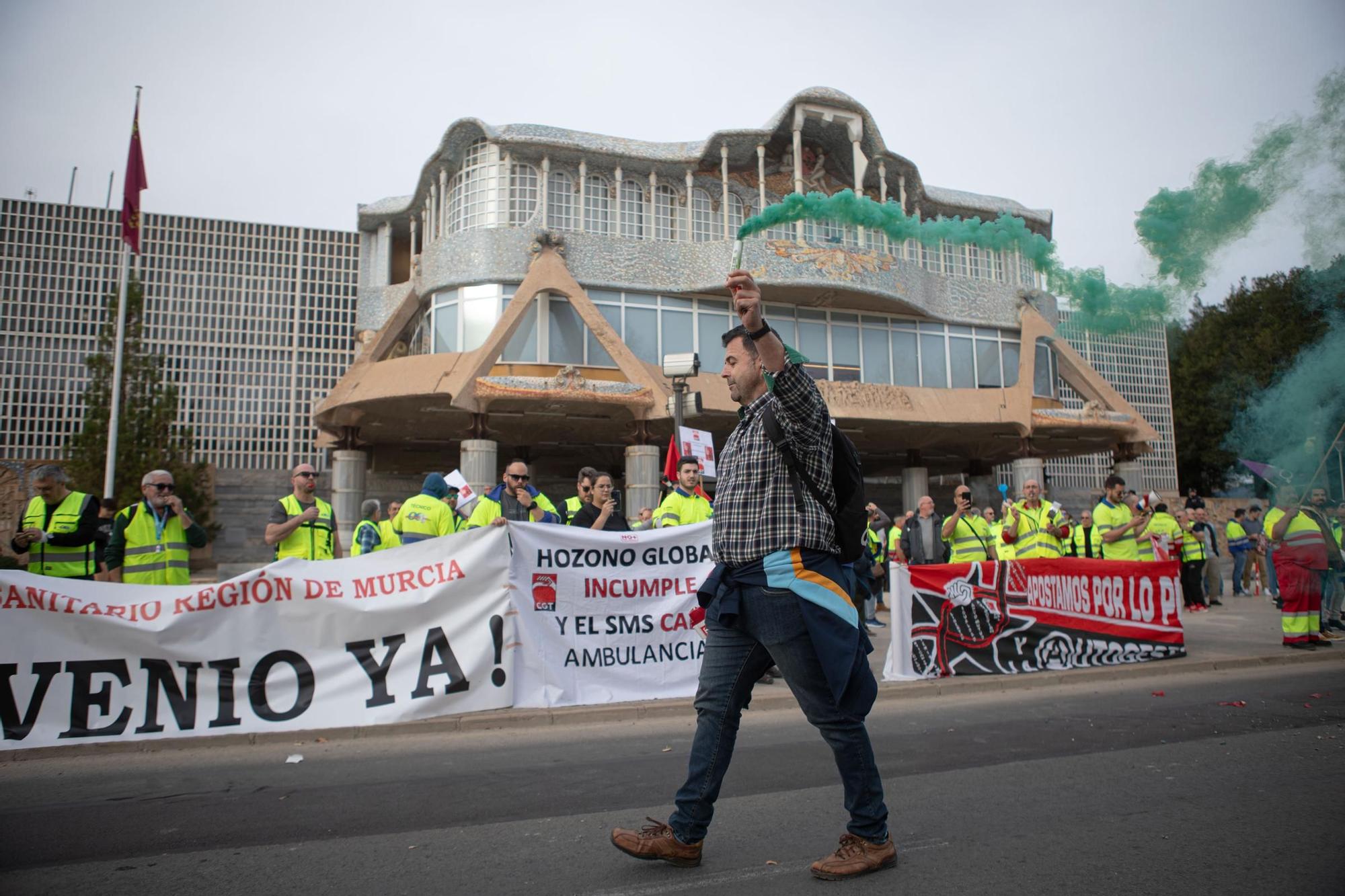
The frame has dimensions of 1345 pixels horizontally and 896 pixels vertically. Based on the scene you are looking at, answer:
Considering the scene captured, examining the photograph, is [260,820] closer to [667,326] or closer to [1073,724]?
[1073,724]

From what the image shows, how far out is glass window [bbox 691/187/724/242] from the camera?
90.1 feet

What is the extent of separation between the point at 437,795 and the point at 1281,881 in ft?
12.6

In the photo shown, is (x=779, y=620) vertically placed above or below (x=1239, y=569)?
above

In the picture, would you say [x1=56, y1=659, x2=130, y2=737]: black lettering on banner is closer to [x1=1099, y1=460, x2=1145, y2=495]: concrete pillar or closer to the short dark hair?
the short dark hair

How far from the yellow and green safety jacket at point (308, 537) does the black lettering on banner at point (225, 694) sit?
1584mm

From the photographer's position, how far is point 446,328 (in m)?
25.6

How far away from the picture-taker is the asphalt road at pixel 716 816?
11.1 ft

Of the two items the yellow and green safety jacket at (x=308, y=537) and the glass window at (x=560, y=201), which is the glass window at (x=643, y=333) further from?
the yellow and green safety jacket at (x=308, y=537)

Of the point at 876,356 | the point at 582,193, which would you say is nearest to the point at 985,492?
the point at 876,356

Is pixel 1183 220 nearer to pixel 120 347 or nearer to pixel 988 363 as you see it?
pixel 988 363

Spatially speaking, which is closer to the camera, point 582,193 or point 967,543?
point 967,543

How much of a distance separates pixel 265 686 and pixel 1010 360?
91.8 ft

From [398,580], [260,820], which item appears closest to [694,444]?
[398,580]

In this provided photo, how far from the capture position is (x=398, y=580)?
7051mm
